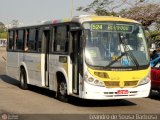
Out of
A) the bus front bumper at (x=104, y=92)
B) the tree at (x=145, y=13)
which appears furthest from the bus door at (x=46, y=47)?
the tree at (x=145, y=13)

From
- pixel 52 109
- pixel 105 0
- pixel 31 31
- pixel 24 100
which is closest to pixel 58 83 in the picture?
pixel 24 100

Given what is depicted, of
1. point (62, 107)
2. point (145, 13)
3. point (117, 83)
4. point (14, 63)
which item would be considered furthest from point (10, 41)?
point (145, 13)

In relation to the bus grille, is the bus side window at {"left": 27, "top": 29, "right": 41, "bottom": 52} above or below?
above

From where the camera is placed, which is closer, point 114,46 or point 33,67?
point 114,46

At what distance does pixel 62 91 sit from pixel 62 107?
1467 millimetres

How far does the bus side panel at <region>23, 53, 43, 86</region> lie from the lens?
1662 cm

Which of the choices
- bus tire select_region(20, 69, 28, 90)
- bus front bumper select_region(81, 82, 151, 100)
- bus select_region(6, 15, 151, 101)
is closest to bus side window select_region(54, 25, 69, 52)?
bus select_region(6, 15, 151, 101)

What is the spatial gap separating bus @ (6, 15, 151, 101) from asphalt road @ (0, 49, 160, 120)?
0.41 m

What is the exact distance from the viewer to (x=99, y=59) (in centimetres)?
1303

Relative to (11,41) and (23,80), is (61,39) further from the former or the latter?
(11,41)

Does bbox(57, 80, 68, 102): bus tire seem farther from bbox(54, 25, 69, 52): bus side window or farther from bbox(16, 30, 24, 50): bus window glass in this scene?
bbox(16, 30, 24, 50): bus window glass

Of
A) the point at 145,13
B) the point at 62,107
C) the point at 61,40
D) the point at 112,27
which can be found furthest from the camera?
the point at 145,13

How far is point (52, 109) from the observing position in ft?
41.4

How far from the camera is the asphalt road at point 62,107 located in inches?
457
